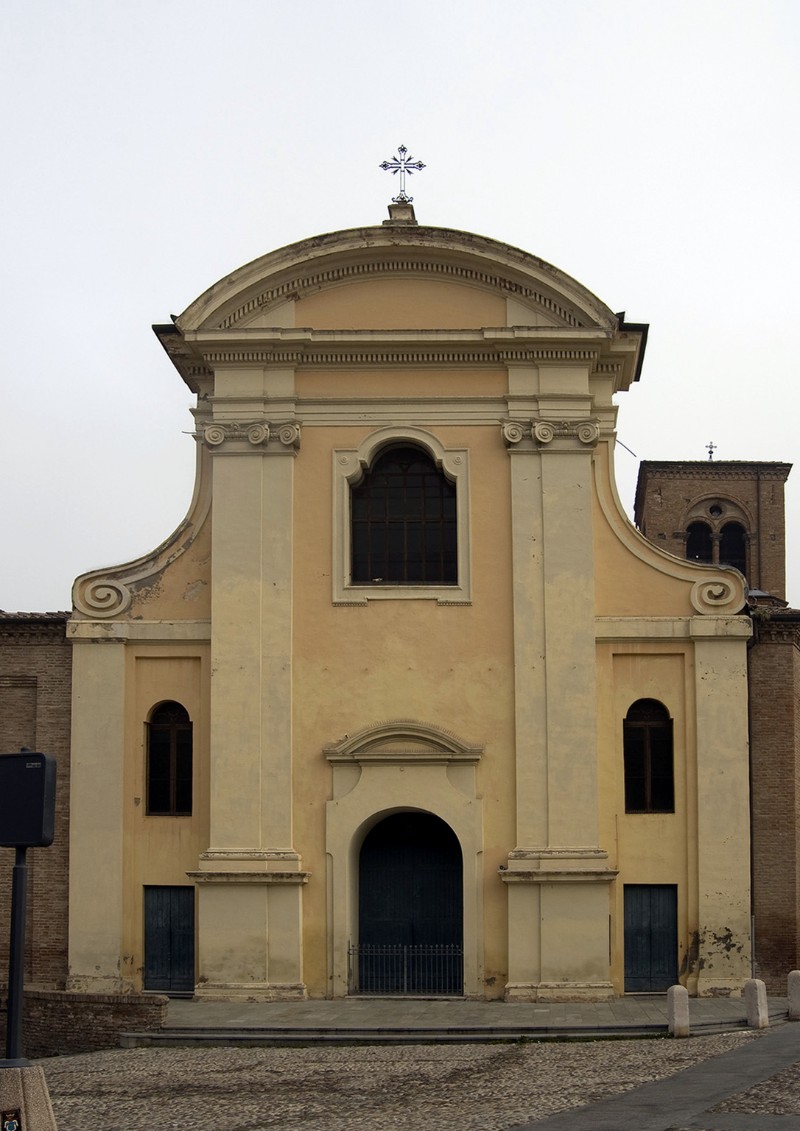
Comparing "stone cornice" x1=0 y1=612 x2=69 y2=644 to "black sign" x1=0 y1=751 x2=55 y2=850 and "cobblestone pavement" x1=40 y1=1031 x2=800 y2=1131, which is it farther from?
"black sign" x1=0 y1=751 x2=55 y2=850

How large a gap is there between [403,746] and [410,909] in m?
2.58

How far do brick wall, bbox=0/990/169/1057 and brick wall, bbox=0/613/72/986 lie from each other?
326cm

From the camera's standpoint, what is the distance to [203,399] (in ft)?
→ 84.2

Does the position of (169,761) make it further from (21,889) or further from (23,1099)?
(23,1099)

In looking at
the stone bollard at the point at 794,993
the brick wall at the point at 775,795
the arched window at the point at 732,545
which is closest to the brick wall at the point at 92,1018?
Answer: the stone bollard at the point at 794,993

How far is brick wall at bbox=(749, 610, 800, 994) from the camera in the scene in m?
23.8

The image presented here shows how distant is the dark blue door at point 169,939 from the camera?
24.0 metres

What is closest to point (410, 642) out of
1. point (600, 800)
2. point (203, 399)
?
point (600, 800)

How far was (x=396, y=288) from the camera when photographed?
82.6 ft

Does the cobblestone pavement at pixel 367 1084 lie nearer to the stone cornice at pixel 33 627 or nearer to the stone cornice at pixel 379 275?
the stone cornice at pixel 33 627

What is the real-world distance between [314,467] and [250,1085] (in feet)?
34.9

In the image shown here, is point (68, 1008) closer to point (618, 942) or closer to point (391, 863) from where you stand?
point (391, 863)

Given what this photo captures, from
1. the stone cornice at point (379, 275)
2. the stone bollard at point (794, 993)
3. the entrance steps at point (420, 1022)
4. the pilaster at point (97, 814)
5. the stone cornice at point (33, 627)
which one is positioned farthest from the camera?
the stone cornice at point (33, 627)

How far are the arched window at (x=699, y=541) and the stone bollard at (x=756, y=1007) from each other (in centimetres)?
2815
